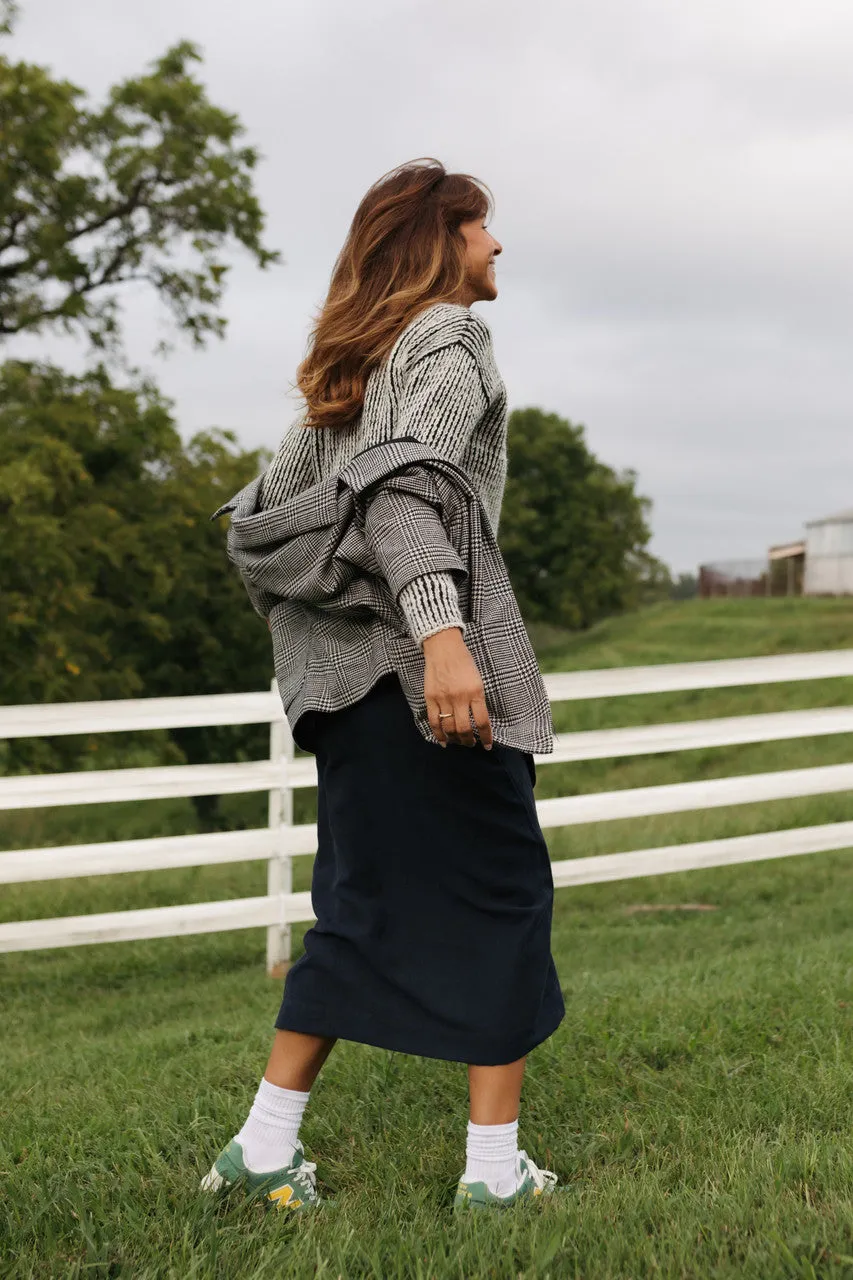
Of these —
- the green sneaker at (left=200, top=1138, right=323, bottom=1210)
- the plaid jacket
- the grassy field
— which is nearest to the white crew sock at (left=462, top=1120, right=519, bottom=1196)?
the grassy field

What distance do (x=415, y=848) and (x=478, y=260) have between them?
1136 mm

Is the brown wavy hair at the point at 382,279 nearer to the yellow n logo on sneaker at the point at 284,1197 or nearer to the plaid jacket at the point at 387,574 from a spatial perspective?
the plaid jacket at the point at 387,574

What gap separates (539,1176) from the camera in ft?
7.69

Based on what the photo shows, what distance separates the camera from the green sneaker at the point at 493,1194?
7.25 ft

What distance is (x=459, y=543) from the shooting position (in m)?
2.20

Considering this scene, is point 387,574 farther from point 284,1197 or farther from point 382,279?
point 284,1197

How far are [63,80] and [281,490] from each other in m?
16.2

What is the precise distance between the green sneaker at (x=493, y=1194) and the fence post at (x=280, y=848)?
10.4ft

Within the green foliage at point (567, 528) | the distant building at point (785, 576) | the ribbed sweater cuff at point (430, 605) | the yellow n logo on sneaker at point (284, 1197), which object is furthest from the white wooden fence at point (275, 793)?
the distant building at point (785, 576)

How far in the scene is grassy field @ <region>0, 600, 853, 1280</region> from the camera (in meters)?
1.92

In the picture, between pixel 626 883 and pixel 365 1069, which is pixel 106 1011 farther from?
pixel 626 883

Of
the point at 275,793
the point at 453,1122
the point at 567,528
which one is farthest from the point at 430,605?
the point at 567,528

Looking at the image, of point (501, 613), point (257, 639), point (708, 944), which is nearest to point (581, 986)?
point (708, 944)

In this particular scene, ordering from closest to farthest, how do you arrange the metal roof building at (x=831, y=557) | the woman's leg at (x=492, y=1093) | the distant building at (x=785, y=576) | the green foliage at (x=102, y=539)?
1. the woman's leg at (x=492, y=1093)
2. the green foliage at (x=102, y=539)
3. the metal roof building at (x=831, y=557)
4. the distant building at (x=785, y=576)
